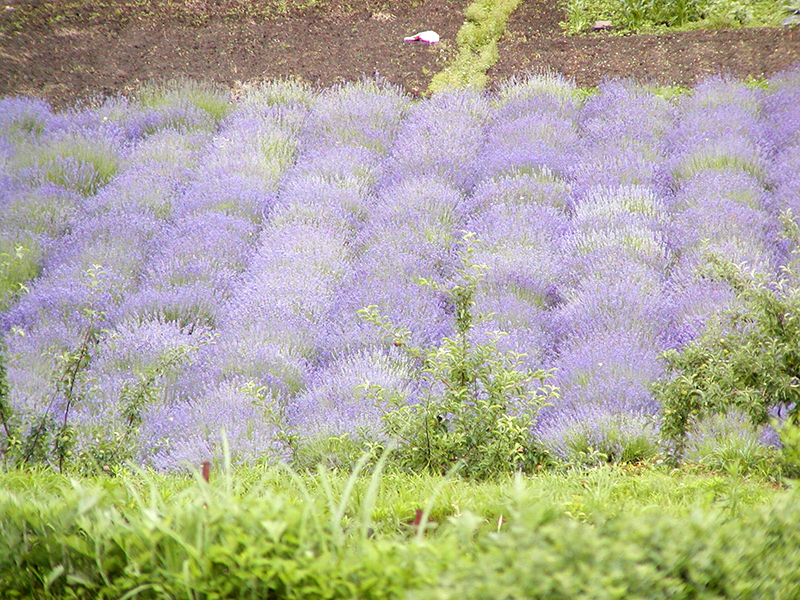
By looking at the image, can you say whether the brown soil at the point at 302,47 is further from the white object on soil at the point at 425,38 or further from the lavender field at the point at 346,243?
the lavender field at the point at 346,243

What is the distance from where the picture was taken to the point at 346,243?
15.9 feet

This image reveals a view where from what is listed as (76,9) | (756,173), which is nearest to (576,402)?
(756,173)

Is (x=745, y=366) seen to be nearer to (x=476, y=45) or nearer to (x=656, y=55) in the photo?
(x=656, y=55)

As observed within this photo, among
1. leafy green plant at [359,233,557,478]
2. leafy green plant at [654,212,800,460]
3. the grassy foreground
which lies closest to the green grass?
leafy green plant at [654,212,800,460]

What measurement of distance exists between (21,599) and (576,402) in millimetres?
2361

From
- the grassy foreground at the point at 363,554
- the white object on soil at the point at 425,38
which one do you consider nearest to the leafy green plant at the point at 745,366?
the grassy foreground at the point at 363,554

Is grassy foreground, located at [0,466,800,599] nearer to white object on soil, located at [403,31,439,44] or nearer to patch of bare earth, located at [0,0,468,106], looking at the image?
patch of bare earth, located at [0,0,468,106]

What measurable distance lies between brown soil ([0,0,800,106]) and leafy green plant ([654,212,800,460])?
15.1 feet

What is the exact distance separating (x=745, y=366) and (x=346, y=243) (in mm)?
2875

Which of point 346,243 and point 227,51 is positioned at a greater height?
point 227,51

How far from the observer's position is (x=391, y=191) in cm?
527

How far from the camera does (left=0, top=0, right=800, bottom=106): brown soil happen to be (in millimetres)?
6855

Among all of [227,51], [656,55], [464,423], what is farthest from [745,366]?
[227,51]

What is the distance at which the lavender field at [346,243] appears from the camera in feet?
10.7
